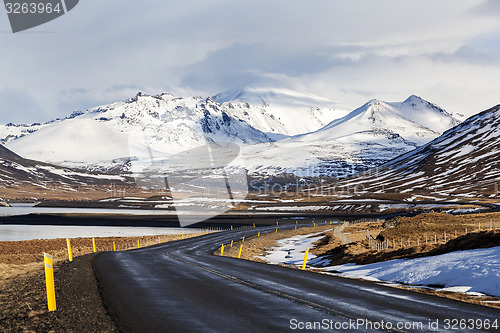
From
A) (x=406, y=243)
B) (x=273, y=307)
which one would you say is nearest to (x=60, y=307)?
(x=273, y=307)

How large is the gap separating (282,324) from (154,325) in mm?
2675

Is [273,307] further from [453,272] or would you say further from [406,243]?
[406,243]

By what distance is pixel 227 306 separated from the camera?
12180mm

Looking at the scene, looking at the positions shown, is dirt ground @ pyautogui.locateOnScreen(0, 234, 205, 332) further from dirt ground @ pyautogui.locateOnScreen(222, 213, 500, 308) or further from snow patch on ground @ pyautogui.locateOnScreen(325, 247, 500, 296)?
snow patch on ground @ pyautogui.locateOnScreen(325, 247, 500, 296)

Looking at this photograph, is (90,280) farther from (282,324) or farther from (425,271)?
(425,271)

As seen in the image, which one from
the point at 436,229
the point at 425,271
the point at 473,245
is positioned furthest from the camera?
the point at 436,229

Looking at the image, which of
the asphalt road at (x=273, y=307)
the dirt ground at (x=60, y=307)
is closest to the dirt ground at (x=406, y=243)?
the asphalt road at (x=273, y=307)

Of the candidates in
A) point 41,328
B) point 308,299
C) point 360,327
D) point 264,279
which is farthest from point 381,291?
point 41,328

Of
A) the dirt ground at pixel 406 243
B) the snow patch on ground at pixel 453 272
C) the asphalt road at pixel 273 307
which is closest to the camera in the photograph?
the asphalt road at pixel 273 307

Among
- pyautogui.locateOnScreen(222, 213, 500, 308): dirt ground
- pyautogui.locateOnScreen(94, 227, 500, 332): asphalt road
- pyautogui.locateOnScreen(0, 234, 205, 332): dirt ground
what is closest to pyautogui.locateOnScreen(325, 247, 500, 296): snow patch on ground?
pyautogui.locateOnScreen(222, 213, 500, 308): dirt ground

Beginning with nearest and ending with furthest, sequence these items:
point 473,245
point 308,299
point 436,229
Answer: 1. point 308,299
2. point 473,245
3. point 436,229

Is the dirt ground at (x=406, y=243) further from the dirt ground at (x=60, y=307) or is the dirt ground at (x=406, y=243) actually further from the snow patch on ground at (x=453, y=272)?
the dirt ground at (x=60, y=307)

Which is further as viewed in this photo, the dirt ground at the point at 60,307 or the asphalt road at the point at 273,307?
the dirt ground at the point at 60,307

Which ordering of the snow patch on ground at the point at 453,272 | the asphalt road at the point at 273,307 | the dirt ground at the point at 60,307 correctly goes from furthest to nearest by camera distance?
1. the snow patch on ground at the point at 453,272
2. the dirt ground at the point at 60,307
3. the asphalt road at the point at 273,307
